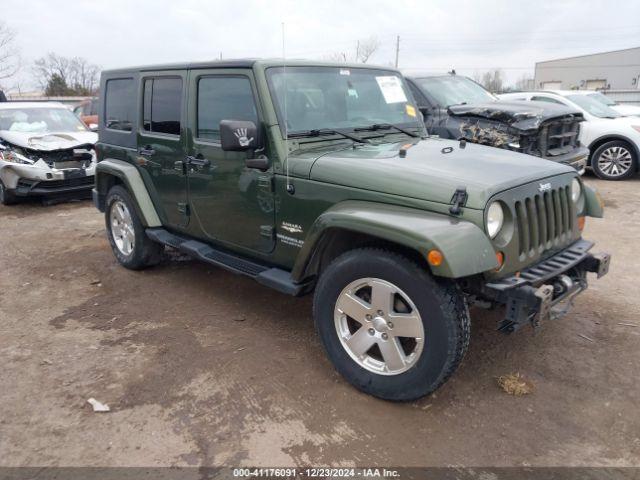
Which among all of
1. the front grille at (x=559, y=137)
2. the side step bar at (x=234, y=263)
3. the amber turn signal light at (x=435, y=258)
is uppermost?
the front grille at (x=559, y=137)

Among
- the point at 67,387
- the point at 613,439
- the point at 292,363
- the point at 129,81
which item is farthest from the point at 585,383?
the point at 129,81

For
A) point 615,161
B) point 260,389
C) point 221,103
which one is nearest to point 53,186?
point 221,103

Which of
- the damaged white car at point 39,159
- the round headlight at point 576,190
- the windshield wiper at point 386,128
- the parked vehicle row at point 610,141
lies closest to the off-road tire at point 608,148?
the parked vehicle row at point 610,141

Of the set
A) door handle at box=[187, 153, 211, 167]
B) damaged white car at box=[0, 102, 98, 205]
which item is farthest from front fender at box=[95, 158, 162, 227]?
damaged white car at box=[0, 102, 98, 205]

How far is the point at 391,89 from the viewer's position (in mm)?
4211

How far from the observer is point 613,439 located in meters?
2.69

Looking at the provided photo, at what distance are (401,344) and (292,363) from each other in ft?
2.89

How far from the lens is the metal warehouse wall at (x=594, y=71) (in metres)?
48.9

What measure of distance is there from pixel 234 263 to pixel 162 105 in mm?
1638

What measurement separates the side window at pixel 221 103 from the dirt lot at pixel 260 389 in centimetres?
156

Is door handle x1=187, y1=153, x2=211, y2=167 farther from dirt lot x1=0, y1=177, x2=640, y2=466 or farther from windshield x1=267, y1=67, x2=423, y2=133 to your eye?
dirt lot x1=0, y1=177, x2=640, y2=466

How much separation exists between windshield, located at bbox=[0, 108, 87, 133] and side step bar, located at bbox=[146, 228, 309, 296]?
593cm

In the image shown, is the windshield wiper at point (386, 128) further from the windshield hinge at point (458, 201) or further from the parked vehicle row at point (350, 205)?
the windshield hinge at point (458, 201)

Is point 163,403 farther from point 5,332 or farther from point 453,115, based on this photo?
point 453,115
